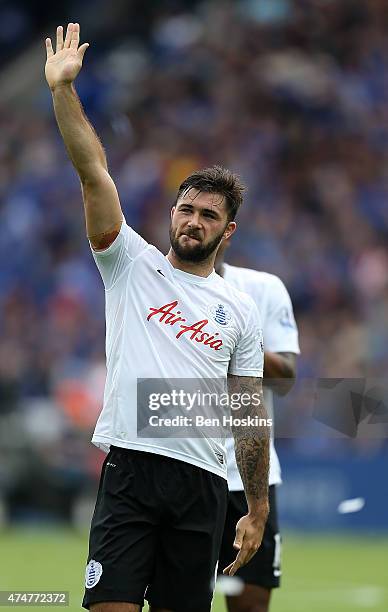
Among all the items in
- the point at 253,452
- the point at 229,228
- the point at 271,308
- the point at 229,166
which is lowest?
the point at 253,452

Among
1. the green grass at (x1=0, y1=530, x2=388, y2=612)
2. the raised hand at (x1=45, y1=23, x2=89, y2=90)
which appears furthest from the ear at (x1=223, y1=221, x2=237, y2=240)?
the green grass at (x1=0, y1=530, x2=388, y2=612)

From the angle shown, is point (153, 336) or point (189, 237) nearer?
point (153, 336)

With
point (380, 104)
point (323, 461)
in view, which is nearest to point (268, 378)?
point (323, 461)

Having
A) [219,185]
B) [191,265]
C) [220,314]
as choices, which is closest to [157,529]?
[220,314]

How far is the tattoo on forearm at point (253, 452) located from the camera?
18.2 ft

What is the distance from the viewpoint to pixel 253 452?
5.58 m

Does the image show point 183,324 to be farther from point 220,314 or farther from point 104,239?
point 104,239

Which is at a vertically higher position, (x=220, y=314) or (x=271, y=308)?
(x=271, y=308)

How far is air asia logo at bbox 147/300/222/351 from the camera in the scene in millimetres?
5453

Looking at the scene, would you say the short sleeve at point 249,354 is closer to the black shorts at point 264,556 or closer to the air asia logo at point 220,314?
the air asia logo at point 220,314

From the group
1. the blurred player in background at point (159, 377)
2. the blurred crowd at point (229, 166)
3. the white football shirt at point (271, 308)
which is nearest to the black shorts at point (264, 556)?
the white football shirt at point (271, 308)

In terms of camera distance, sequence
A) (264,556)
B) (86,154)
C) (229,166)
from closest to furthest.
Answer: (86,154) < (264,556) < (229,166)

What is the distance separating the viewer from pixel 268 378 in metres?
7.16

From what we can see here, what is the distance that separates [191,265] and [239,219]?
10478mm
